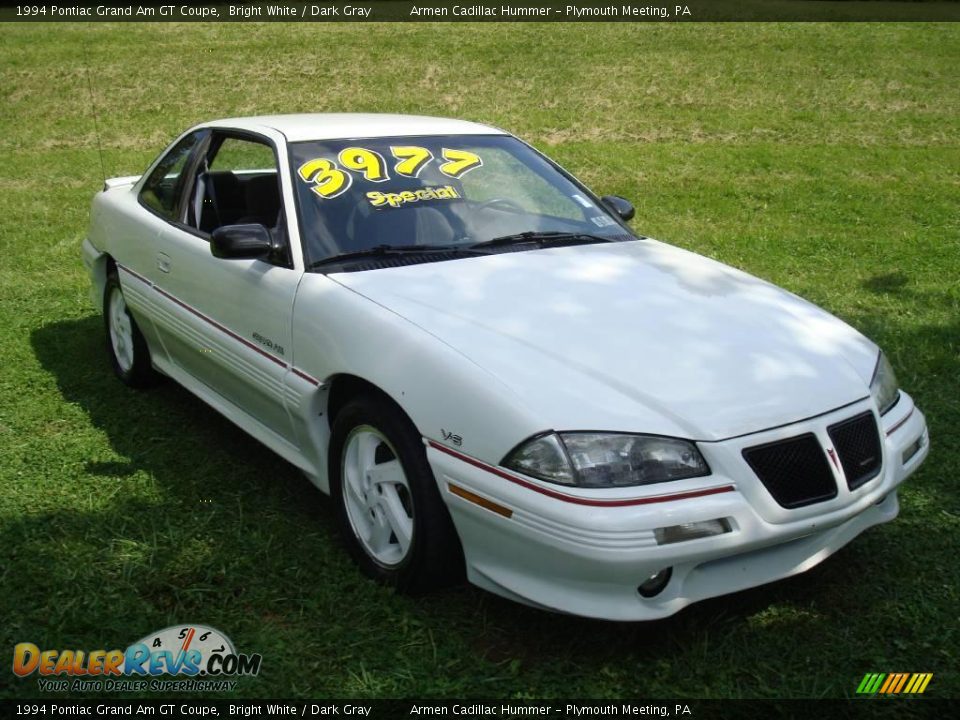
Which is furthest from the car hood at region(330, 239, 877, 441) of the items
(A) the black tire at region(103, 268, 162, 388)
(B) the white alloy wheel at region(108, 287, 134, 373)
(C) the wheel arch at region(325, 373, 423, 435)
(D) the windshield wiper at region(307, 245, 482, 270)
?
(B) the white alloy wheel at region(108, 287, 134, 373)

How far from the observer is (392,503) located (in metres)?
3.38

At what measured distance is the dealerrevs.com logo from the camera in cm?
304

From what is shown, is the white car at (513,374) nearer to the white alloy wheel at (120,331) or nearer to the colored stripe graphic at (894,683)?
the colored stripe graphic at (894,683)

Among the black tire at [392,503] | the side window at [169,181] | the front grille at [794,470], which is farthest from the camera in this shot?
the side window at [169,181]

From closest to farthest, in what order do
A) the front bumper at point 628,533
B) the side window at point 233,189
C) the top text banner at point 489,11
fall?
the front bumper at point 628,533 → the side window at point 233,189 → the top text banner at point 489,11

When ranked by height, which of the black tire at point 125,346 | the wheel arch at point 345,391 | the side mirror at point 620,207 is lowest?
the black tire at point 125,346

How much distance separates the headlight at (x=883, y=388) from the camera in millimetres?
3379

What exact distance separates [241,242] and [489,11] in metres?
21.6

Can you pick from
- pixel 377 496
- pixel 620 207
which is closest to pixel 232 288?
pixel 377 496

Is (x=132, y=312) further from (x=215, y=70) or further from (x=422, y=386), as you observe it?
(x=215, y=70)

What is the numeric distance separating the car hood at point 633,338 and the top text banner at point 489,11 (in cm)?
1971

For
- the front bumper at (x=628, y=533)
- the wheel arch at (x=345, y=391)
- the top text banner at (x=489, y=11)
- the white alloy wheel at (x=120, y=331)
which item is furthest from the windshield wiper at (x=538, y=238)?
the top text banner at (x=489, y=11)

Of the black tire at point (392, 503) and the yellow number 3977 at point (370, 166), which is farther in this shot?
the yellow number 3977 at point (370, 166)

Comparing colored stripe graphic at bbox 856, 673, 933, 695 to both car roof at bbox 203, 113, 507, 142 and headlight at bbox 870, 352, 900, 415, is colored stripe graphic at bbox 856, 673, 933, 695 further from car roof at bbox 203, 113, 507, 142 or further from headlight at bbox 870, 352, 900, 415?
car roof at bbox 203, 113, 507, 142
